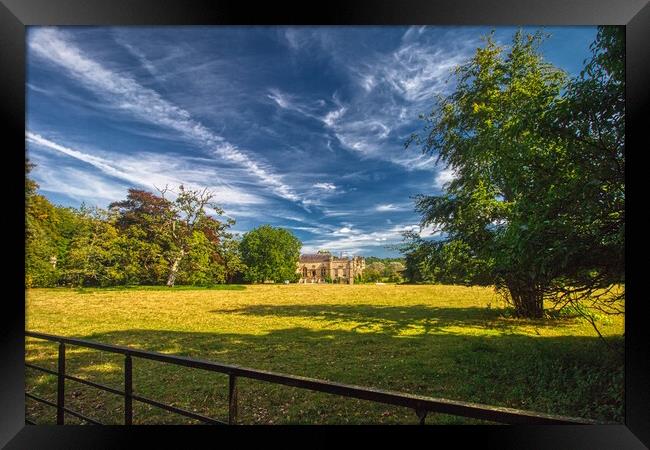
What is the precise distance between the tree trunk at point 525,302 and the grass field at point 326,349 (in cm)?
14

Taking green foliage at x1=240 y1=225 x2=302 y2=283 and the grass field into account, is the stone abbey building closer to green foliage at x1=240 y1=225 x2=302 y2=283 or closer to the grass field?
green foliage at x1=240 y1=225 x2=302 y2=283

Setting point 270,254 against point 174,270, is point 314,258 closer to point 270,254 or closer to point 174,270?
point 270,254

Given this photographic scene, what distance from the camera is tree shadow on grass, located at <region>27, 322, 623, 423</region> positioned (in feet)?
6.58

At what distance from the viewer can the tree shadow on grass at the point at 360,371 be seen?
201 centimetres

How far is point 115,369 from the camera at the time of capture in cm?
275

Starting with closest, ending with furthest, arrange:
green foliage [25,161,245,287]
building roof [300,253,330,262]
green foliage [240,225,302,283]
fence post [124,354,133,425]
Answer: fence post [124,354,133,425]
green foliage [25,161,245,287]
green foliage [240,225,302,283]
building roof [300,253,330,262]

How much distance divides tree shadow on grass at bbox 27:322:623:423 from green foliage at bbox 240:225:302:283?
0.99 m

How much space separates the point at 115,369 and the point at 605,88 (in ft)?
15.4

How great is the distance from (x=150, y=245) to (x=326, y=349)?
2.32 meters

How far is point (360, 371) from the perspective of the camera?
9.11 ft

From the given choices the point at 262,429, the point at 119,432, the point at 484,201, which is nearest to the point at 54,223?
the point at 119,432

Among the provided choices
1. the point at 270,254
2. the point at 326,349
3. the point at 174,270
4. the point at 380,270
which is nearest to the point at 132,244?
the point at 174,270

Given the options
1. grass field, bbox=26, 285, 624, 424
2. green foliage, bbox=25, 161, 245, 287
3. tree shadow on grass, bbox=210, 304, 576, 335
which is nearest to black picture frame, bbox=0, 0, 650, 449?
grass field, bbox=26, 285, 624, 424

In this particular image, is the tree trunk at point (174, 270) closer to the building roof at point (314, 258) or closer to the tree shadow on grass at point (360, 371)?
the tree shadow on grass at point (360, 371)
